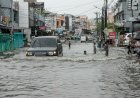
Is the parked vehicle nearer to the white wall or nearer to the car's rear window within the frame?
the car's rear window

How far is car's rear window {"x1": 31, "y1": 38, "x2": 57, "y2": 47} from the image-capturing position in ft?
95.0

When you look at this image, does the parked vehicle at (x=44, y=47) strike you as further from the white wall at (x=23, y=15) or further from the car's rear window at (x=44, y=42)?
the white wall at (x=23, y=15)

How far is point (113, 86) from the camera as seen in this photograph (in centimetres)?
1467

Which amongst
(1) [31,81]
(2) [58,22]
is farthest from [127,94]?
(2) [58,22]

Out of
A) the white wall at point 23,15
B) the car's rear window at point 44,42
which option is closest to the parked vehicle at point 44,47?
the car's rear window at point 44,42

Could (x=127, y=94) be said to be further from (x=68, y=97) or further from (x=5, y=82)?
(x=5, y=82)

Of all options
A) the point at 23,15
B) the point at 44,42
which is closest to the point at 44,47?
the point at 44,42

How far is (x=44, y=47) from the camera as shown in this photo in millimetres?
28438

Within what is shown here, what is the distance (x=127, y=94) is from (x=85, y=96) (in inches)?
49.7

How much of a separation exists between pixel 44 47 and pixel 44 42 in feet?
3.01

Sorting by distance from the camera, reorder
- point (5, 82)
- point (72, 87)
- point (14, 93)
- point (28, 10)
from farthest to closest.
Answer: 1. point (28, 10)
2. point (5, 82)
3. point (72, 87)
4. point (14, 93)

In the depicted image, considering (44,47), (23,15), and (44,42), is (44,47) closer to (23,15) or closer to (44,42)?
(44,42)

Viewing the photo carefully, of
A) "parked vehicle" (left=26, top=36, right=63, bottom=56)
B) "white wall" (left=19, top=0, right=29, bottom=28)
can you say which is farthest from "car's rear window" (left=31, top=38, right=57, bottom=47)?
"white wall" (left=19, top=0, right=29, bottom=28)

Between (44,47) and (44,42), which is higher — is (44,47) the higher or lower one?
the lower one
